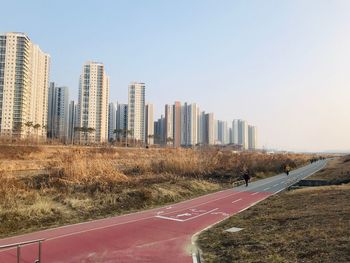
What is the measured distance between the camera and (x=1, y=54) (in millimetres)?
86875

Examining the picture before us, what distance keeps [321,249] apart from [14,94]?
8904 cm

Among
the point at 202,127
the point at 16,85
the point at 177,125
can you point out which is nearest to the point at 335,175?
the point at 16,85

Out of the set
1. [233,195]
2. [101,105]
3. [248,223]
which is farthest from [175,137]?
[248,223]

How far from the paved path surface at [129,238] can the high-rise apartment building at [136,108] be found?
107821 mm

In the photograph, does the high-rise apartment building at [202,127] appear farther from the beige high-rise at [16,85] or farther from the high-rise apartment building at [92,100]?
the beige high-rise at [16,85]

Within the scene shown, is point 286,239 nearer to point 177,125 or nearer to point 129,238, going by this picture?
point 129,238

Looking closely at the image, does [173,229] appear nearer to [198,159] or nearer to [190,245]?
[190,245]

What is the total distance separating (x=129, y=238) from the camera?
11.2 m

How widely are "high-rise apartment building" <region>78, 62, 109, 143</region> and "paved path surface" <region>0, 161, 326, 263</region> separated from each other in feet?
305

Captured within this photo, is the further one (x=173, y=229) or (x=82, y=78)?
(x=82, y=78)

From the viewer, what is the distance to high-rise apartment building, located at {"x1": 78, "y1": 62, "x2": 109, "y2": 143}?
107 meters

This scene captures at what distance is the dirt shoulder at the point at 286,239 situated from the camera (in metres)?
7.80

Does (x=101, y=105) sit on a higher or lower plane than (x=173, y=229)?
higher

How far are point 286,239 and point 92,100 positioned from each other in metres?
103
